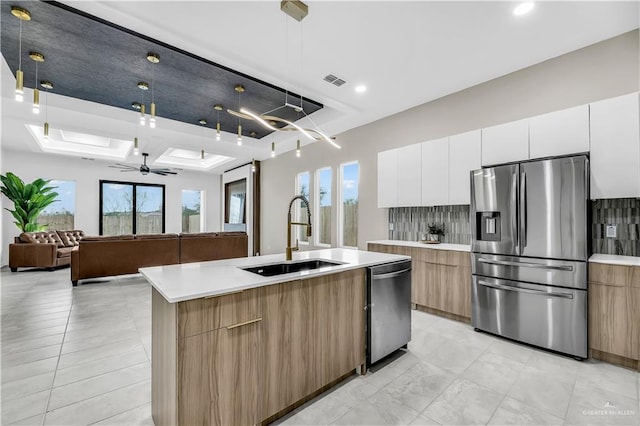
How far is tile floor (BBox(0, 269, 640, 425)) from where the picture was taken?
5.70ft

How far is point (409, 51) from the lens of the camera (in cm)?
299

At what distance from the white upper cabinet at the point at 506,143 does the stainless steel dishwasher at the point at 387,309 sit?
1776 mm

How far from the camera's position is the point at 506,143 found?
312 centimetres

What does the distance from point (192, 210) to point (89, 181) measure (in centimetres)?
318

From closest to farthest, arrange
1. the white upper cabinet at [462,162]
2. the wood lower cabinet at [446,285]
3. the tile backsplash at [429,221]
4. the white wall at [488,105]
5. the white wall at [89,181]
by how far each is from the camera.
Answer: the white wall at [488,105] → the wood lower cabinet at [446,285] → the white upper cabinet at [462,162] → the tile backsplash at [429,221] → the white wall at [89,181]

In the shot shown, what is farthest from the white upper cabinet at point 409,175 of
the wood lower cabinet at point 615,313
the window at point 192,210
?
the window at point 192,210

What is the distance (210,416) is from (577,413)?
225 centimetres

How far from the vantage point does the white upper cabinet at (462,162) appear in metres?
3.40

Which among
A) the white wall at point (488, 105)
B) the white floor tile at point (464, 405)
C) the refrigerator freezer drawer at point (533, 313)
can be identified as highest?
the white wall at point (488, 105)

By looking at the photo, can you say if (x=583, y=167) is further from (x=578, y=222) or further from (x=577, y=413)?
(x=577, y=413)

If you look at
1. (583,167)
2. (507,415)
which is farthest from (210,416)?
(583,167)

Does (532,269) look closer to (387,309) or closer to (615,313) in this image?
(615,313)

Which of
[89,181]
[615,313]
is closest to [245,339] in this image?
[615,313]

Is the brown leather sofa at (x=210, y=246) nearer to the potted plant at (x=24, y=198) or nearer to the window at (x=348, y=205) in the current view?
the window at (x=348, y=205)
